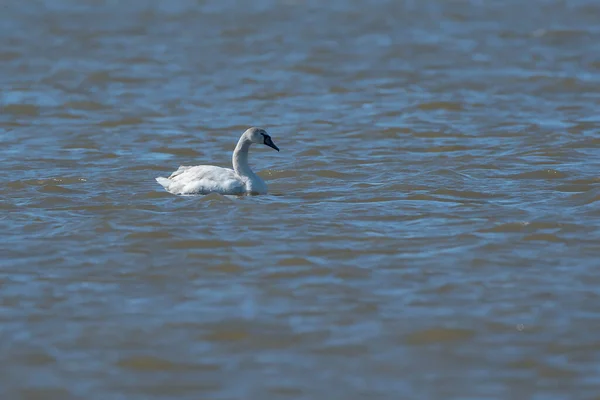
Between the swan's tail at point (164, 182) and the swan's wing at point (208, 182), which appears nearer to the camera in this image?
the swan's wing at point (208, 182)

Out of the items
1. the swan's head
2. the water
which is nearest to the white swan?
the swan's head

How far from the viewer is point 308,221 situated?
34.9 feet

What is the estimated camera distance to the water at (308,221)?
24.0 ft

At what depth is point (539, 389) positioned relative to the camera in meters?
6.88

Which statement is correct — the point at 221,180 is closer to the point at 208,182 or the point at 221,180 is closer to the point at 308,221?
the point at 208,182

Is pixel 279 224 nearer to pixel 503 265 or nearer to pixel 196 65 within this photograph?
pixel 503 265

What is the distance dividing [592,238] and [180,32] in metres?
14.3

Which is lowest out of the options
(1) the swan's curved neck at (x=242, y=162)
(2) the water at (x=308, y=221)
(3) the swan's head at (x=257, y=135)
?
(2) the water at (x=308, y=221)

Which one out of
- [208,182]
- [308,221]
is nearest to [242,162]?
[208,182]

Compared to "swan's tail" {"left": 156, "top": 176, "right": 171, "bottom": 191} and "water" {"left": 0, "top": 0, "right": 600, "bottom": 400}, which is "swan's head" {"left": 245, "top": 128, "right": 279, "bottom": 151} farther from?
"swan's tail" {"left": 156, "top": 176, "right": 171, "bottom": 191}

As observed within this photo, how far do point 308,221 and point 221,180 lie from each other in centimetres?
130

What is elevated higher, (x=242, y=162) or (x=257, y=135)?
(x=257, y=135)

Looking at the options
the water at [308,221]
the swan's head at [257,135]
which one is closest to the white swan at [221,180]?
the swan's head at [257,135]

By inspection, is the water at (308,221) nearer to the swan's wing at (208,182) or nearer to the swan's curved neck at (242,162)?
the swan's wing at (208,182)
